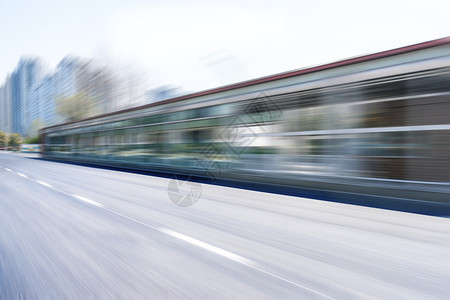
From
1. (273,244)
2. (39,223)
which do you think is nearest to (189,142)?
(39,223)

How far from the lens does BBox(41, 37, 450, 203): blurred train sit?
5113 mm

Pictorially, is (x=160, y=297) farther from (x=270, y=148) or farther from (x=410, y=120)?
(x=270, y=148)

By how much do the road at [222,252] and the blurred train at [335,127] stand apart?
1.58 meters

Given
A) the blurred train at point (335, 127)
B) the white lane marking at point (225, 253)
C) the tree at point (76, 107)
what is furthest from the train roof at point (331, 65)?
the tree at point (76, 107)

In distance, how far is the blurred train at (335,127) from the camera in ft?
16.8

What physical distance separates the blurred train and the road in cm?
158

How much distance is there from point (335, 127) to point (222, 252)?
480 cm

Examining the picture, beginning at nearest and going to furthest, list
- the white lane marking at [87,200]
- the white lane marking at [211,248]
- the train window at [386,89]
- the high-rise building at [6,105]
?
the white lane marking at [211,248], the white lane marking at [87,200], the train window at [386,89], the high-rise building at [6,105]

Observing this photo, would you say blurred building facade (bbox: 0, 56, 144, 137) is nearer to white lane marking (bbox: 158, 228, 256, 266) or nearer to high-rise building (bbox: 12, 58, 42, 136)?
high-rise building (bbox: 12, 58, 42, 136)

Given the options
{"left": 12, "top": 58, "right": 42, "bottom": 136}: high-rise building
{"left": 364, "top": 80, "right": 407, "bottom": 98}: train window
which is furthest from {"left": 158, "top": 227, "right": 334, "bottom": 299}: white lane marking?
{"left": 12, "top": 58, "right": 42, "bottom": 136}: high-rise building

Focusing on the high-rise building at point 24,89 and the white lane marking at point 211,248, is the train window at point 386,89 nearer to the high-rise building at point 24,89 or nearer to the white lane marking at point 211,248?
the white lane marking at point 211,248

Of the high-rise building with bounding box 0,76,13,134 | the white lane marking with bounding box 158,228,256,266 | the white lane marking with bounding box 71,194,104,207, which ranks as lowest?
the white lane marking with bounding box 71,194,104,207

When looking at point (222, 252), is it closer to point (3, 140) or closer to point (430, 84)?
point (430, 84)

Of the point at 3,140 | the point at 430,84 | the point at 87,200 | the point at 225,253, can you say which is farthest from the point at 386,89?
the point at 3,140
